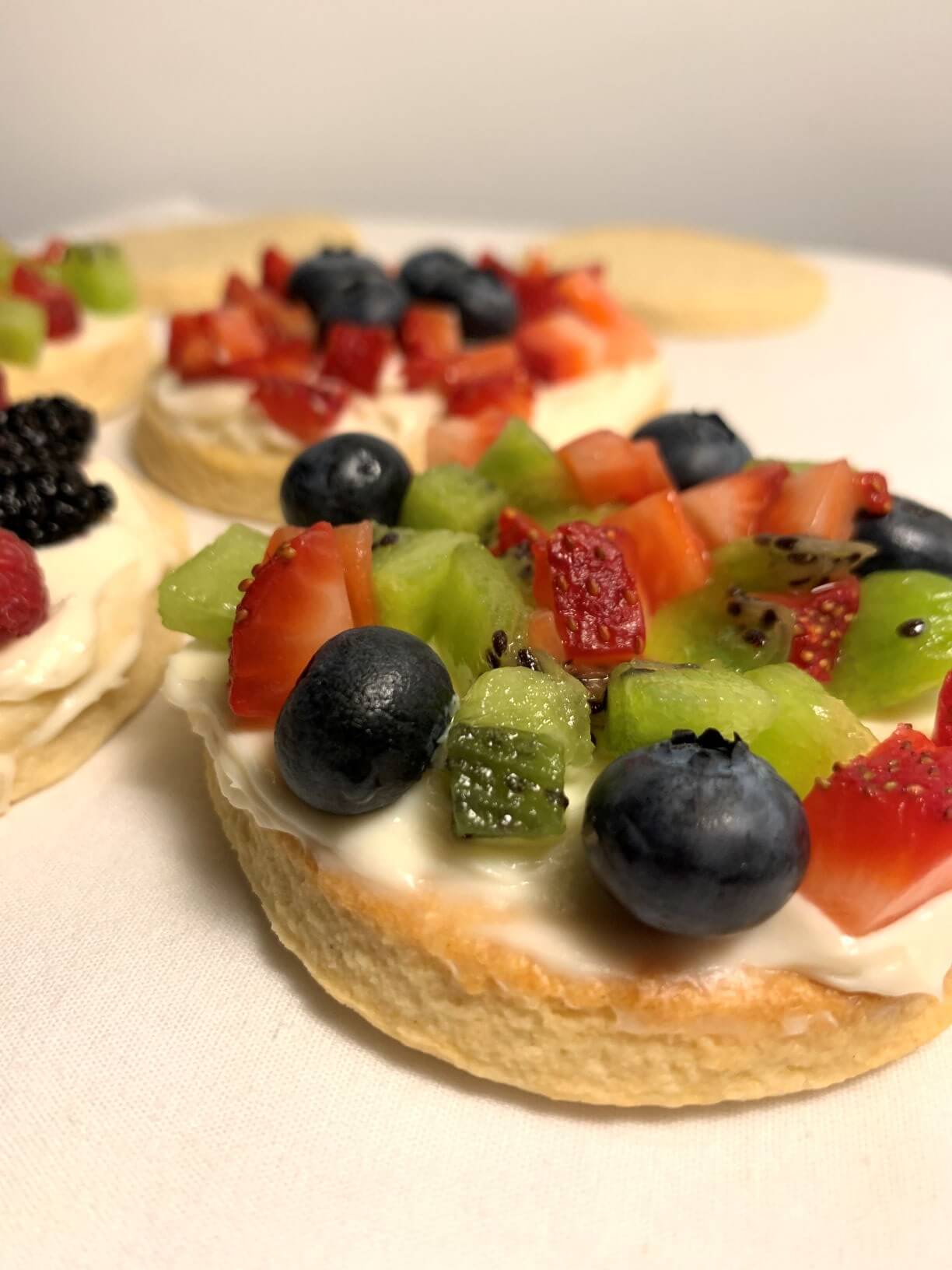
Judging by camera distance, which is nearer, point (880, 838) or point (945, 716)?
point (880, 838)

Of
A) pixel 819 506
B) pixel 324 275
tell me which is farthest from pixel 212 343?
pixel 819 506

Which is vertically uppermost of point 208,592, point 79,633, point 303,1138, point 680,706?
point 680,706

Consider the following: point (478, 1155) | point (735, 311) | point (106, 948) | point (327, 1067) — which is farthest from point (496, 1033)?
point (735, 311)

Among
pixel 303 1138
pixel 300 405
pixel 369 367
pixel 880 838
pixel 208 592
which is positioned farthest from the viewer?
pixel 369 367

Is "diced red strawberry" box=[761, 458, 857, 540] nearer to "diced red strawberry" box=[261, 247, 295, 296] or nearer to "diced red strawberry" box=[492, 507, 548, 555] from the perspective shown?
"diced red strawberry" box=[492, 507, 548, 555]

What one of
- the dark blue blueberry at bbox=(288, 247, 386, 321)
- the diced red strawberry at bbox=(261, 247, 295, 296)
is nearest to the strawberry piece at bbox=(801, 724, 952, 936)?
the dark blue blueberry at bbox=(288, 247, 386, 321)

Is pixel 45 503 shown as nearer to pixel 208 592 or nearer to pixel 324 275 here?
pixel 208 592

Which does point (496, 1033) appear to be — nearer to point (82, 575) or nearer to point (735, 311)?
point (82, 575)
